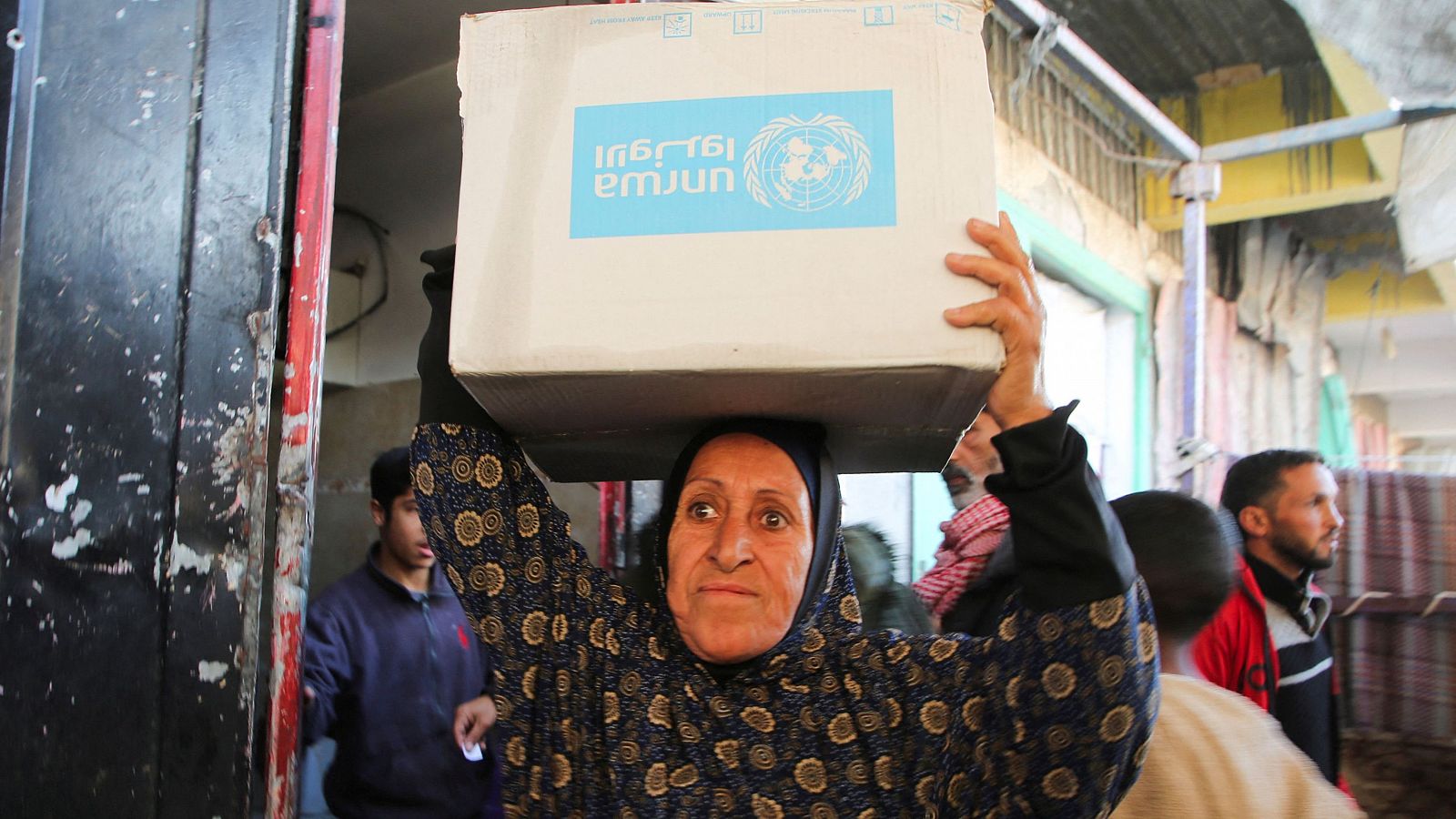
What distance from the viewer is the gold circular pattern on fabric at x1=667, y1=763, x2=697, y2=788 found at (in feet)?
4.57

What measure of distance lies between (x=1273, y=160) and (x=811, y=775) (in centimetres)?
526

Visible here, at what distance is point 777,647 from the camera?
4.70ft

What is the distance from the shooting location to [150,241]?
4.83ft

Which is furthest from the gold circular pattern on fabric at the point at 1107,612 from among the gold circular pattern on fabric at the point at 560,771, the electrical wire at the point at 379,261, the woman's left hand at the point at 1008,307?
the electrical wire at the point at 379,261

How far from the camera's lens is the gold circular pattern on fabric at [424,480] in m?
1.52

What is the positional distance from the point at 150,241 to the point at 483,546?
0.64m

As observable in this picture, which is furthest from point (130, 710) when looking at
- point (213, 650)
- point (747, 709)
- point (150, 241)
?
point (747, 709)

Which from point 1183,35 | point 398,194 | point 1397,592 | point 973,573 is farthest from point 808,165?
point 1183,35

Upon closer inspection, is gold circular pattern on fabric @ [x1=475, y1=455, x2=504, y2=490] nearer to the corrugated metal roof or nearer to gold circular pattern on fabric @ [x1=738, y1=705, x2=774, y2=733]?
gold circular pattern on fabric @ [x1=738, y1=705, x2=774, y2=733]

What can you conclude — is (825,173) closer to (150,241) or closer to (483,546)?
(483,546)

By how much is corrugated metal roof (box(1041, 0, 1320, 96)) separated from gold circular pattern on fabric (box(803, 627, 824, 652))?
11.8ft

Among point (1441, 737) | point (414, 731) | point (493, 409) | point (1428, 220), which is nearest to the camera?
point (493, 409)

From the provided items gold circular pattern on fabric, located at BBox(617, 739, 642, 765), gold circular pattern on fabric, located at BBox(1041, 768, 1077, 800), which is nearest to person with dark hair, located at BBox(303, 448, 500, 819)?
gold circular pattern on fabric, located at BBox(617, 739, 642, 765)

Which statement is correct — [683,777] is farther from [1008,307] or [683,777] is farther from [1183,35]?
[1183,35]
